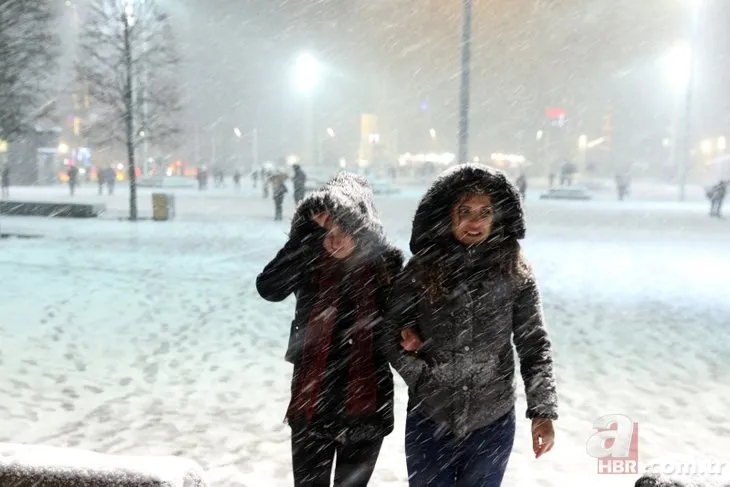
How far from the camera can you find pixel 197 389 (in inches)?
237

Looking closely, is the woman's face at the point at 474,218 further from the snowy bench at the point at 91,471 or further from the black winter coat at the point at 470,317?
the snowy bench at the point at 91,471

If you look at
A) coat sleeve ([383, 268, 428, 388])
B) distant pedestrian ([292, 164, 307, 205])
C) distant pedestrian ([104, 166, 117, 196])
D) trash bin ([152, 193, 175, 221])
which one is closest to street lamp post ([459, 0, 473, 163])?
distant pedestrian ([292, 164, 307, 205])

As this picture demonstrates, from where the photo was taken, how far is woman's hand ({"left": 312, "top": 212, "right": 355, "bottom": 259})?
2.72m

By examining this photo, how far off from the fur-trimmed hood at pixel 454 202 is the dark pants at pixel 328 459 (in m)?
0.88

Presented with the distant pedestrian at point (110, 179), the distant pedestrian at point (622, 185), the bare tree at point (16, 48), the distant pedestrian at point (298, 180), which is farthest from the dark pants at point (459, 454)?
the distant pedestrian at point (110, 179)

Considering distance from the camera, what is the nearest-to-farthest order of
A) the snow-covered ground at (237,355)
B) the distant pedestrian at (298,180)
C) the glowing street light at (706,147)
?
the snow-covered ground at (237,355) → the distant pedestrian at (298,180) → the glowing street light at (706,147)

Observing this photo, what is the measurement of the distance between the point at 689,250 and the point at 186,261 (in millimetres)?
11172

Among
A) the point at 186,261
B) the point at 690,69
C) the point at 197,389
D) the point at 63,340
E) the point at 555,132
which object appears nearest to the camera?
the point at 197,389

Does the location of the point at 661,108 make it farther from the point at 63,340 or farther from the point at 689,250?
the point at 63,340

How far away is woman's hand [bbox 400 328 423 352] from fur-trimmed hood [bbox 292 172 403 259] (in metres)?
0.36

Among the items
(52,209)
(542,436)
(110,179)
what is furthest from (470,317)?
(110,179)

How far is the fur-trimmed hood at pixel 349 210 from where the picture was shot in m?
2.69

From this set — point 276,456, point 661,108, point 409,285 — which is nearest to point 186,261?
point 276,456

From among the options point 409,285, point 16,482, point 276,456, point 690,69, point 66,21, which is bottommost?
point 276,456
